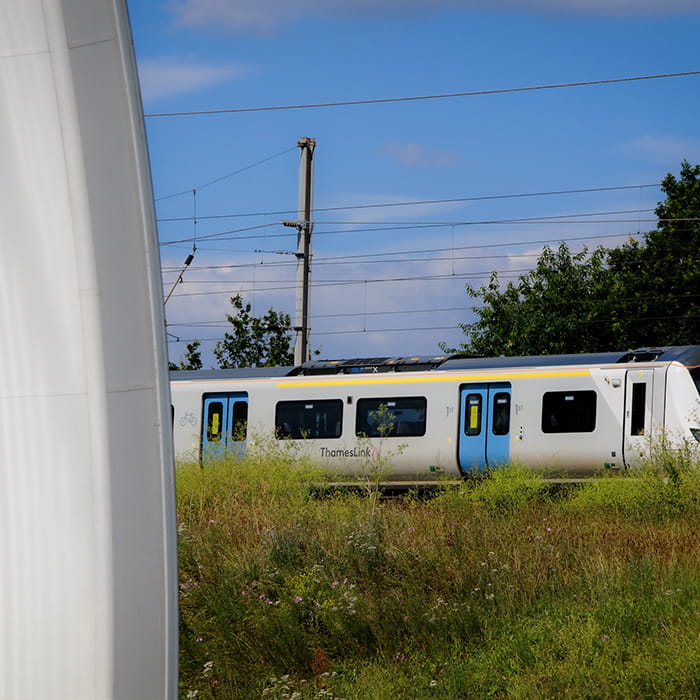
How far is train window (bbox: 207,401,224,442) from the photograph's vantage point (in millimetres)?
23250

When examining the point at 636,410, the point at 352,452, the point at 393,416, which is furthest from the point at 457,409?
the point at 636,410

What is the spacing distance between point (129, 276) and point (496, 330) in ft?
133

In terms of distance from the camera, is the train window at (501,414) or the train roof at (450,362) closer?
the train roof at (450,362)

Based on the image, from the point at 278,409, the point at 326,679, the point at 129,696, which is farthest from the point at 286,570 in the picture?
the point at 278,409

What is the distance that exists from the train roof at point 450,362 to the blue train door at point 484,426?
61 cm

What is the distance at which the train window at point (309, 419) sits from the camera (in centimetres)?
2205

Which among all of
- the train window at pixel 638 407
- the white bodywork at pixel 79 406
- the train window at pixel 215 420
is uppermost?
the white bodywork at pixel 79 406

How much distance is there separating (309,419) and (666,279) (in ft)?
75.0

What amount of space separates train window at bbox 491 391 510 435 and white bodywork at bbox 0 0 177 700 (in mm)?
17194

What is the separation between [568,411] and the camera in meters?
20.0

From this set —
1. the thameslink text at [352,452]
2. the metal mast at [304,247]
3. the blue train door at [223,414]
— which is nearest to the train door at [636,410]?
the thameslink text at [352,452]

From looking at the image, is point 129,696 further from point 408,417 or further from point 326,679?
point 408,417

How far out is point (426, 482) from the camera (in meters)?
21.2

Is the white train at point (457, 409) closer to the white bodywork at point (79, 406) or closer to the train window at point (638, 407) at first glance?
the train window at point (638, 407)
